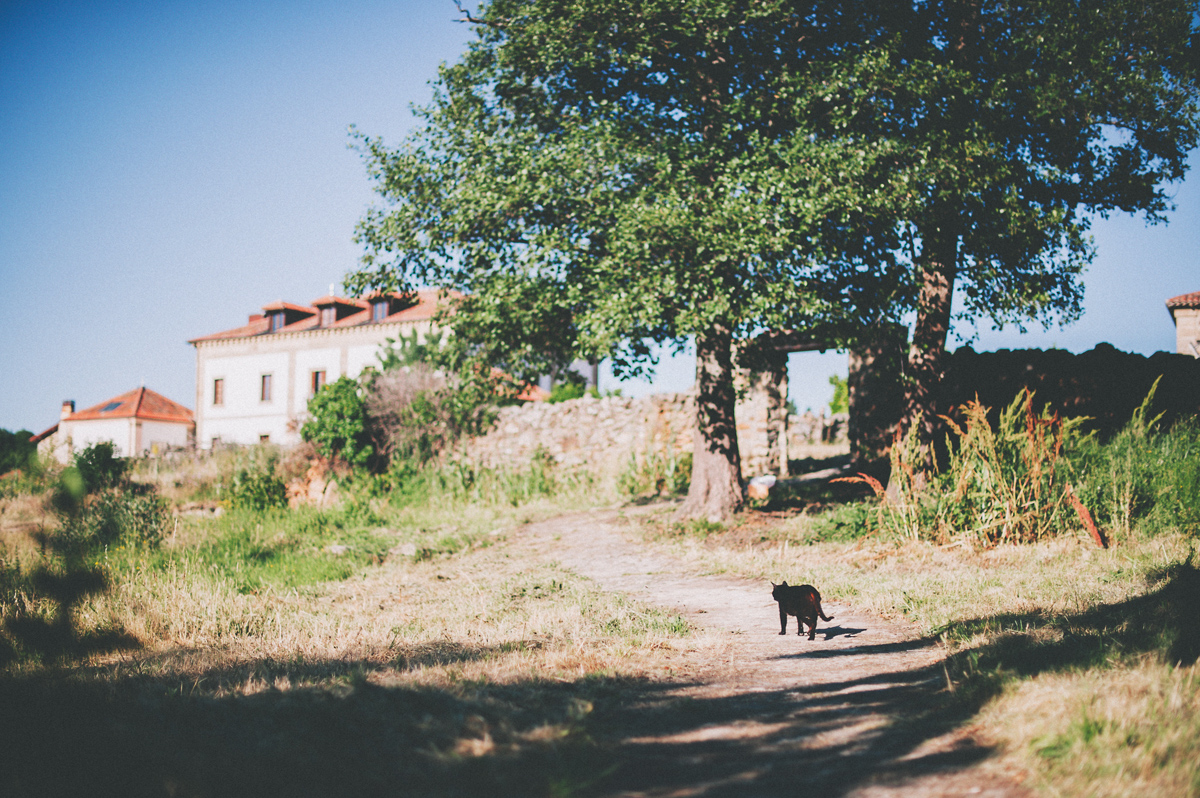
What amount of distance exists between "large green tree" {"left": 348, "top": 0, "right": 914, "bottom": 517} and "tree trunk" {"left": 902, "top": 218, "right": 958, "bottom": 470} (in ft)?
2.81

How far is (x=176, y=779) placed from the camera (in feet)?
7.14

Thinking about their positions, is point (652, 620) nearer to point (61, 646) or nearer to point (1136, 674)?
point (1136, 674)

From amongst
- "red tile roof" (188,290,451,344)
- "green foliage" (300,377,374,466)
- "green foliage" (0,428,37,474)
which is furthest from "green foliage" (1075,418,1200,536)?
"red tile roof" (188,290,451,344)

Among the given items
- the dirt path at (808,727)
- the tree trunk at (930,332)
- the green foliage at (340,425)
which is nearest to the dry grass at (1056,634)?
the dirt path at (808,727)

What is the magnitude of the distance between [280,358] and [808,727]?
41.0m

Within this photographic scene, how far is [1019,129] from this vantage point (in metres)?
9.55

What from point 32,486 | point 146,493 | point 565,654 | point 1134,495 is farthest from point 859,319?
point 146,493

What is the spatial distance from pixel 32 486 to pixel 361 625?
8.40 feet

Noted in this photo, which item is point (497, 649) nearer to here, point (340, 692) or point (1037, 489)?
point (340, 692)

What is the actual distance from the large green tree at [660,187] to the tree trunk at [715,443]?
32mm

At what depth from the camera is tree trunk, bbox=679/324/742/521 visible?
1060 centimetres

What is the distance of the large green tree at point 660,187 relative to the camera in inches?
332

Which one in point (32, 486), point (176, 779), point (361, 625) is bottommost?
point (361, 625)

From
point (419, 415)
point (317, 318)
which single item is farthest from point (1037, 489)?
point (317, 318)
